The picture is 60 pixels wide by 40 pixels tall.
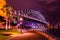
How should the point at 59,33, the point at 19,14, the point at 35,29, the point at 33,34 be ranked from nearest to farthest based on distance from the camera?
the point at 19,14 → the point at 35,29 → the point at 33,34 → the point at 59,33

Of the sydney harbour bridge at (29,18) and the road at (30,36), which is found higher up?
the sydney harbour bridge at (29,18)

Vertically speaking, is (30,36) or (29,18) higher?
(29,18)

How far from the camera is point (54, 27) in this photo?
395 centimetres

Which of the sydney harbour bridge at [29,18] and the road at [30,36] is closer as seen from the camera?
the sydney harbour bridge at [29,18]

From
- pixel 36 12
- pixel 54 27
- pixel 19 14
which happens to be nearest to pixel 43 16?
pixel 36 12

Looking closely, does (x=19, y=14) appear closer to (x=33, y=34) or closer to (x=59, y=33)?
(x=33, y=34)

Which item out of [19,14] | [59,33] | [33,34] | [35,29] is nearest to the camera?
[19,14]

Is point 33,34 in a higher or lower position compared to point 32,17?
lower

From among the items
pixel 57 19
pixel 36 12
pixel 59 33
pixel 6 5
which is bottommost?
pixel 59 33

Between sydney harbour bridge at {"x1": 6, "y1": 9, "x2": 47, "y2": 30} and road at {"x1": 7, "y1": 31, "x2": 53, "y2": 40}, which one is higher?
sydney harbour bridge at {"x1": 6, "y1": 9, "x2": 47, "y2": 30}

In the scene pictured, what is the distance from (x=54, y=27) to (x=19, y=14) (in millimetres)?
1408

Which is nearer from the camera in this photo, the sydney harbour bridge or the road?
the sydney harbour bridge

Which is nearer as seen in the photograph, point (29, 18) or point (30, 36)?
point (29, 18)

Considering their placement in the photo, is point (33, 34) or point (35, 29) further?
point (33, 34)
